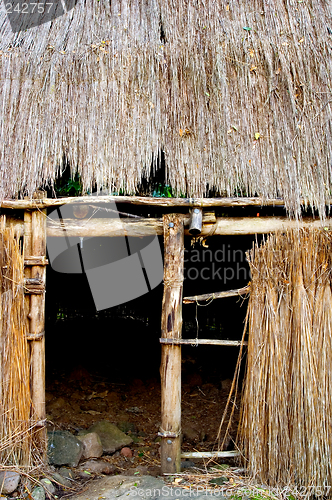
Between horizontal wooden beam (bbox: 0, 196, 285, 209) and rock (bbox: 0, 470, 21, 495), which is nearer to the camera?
rock (bbox: 0, 470, 21, 495)

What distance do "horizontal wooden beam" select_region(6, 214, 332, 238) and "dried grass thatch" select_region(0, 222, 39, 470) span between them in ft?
1.36

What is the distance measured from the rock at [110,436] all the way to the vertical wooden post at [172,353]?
1.05m

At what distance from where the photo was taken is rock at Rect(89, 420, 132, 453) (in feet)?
12.3

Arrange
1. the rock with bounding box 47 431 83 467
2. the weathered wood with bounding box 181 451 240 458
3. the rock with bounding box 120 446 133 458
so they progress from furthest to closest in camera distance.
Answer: the rock with bounding box 120 446 133 458
the rock with bounding box 47 431 83 467
the weathered wood with bounding box 181 451 240 458

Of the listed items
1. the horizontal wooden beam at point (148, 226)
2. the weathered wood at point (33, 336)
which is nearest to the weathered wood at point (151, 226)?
the horizontal wooden beam at point (148, 226)

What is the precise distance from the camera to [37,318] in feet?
9.77

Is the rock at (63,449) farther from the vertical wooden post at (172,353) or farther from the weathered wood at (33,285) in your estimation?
the weathered wood at (33,285)

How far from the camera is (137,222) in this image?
10.3 ft

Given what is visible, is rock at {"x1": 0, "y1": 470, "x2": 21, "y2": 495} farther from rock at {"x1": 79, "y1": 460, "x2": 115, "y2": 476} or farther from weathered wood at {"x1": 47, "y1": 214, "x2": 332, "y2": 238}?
weathered wood at {"x1": 47, "y1": 214, "x2": 332, "y2": 238}

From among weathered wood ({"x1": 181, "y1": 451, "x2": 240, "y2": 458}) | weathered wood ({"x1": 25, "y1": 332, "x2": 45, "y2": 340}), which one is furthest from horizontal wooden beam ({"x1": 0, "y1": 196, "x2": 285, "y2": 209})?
weathered wood ({"x1": 181, "y1": 451, "x2": 240, "y2": 458})

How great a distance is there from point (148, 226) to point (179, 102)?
4.02 ft

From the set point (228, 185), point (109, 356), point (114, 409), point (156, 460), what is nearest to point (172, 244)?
point (228, 185)

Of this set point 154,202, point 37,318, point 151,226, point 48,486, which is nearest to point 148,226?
point 151,226

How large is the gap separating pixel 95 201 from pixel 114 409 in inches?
119
